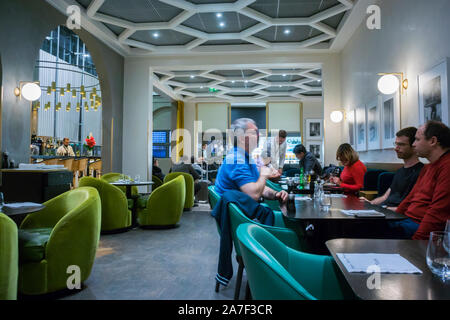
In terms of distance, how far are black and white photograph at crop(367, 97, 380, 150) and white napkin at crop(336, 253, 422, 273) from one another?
4.70 meters

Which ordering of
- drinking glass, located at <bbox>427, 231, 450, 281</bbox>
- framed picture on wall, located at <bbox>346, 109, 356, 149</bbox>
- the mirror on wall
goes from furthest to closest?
the mirror on wall
framed picture on wall, located at <bbox>346, 109, 356, 149</bbox>
drinking glass, located at <bbox>427, 231, 450, 281</bbox>

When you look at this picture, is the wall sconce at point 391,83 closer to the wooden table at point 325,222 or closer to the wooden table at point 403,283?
the wooden table at point 325,222

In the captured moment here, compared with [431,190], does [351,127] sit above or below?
above

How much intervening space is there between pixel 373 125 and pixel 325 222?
4.32 m

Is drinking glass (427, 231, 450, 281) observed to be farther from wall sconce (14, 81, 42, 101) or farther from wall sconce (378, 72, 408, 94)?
wall sconce (14, 81, 42, 101)

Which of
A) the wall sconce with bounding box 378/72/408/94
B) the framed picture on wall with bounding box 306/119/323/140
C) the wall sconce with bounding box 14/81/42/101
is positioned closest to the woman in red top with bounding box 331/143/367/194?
the wall sconce with bounding box 378/72/408/94

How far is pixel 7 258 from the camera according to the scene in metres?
1.83

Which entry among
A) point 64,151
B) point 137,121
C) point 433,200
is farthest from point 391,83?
point 64,151

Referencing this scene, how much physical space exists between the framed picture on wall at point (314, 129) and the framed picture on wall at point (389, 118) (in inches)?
315

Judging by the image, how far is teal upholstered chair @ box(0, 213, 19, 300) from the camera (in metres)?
1.79

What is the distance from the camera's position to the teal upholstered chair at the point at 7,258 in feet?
5.88

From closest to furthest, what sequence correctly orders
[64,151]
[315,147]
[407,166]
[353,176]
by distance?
[407,166], [353,176], [64,151], [315,147]

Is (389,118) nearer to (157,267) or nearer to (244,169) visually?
(244,169)

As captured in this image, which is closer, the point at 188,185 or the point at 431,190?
the point at 431,190
